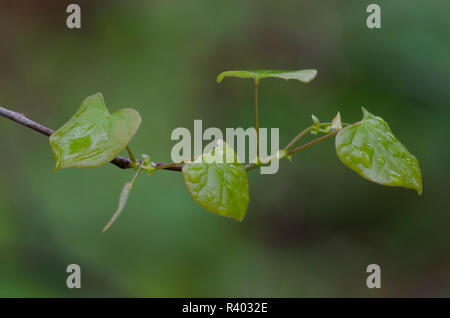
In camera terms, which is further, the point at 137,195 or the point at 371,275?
the point at 371,275

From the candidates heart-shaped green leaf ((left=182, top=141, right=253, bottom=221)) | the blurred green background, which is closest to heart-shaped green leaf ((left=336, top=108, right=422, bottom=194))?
heart-shaped green leaf ((left=182, top=141, right=253, bottom=221))

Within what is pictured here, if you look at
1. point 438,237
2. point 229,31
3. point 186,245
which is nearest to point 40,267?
point 186,245

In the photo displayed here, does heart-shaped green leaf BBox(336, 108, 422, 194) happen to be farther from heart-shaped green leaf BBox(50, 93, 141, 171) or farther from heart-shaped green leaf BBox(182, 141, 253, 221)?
heart-shaped green leaf BBox(50, 93, 141, 171)

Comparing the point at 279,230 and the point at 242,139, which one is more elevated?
the point at 242,139

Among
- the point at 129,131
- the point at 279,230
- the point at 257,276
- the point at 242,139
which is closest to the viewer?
the point at 129,131

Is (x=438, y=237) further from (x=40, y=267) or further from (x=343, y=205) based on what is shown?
(x=40, y=267)

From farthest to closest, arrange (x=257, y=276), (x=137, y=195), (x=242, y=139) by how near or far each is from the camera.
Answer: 1. (x=257, y=276)
2. (x=137, y=195)
3. (x=242, y=139)

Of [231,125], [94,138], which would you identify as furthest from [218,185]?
[231,125]

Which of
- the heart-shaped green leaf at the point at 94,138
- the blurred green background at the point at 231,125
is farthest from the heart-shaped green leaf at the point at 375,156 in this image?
the blurred green background at the point at 231,125
